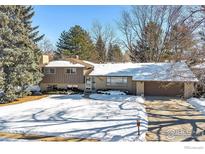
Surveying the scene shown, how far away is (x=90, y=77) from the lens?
24000 mm

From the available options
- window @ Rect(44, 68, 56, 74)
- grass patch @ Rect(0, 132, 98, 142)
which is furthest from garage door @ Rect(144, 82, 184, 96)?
grass patch @ Rect(0, 132, 98, 142)

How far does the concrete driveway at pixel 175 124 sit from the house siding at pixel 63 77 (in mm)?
10213

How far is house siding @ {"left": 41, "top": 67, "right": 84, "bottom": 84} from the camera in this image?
24078 mm

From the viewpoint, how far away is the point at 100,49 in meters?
30.8

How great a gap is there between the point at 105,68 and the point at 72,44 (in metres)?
6.93

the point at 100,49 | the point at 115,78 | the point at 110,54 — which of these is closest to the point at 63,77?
the point at 115,78

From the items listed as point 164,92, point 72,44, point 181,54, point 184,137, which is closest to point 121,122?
point 184,137

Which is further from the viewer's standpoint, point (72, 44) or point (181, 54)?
point (72, 44)

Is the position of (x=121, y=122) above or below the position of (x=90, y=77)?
below

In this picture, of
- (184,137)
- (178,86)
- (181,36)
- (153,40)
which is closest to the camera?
(184,137)

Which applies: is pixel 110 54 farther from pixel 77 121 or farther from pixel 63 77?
pixel 77 121

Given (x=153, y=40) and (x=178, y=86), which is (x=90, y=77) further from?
(x=153, y=40)

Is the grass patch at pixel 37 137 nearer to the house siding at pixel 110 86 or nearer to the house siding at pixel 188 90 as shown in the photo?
the house siding at pixel 188 90

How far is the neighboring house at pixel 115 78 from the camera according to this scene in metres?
21.2
